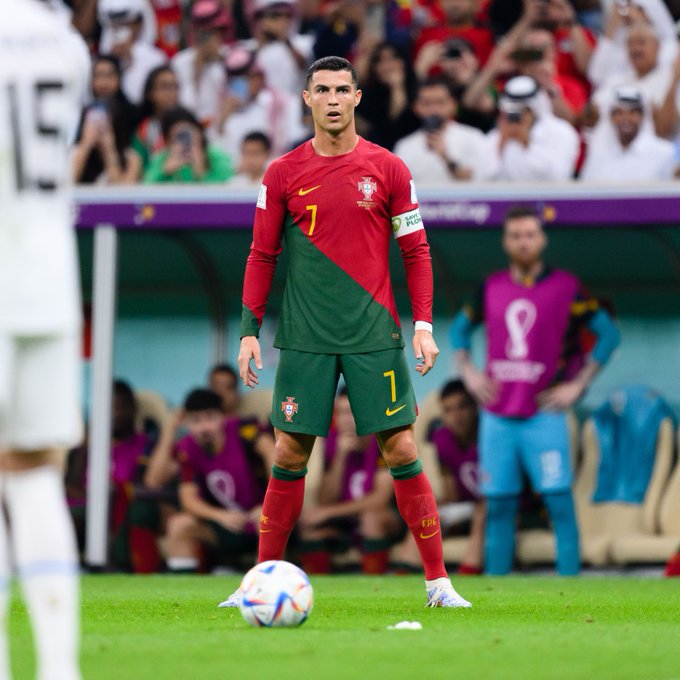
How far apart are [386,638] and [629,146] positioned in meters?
6.46

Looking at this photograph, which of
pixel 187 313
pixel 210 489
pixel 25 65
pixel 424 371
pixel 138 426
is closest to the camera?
pixel 25 65

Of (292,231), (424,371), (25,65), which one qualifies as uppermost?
(25,65)

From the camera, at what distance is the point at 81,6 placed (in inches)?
561

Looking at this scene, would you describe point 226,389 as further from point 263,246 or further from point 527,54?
point 263,246

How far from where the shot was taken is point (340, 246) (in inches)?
258

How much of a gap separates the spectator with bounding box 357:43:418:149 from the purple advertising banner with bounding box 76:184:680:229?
133 centimetres

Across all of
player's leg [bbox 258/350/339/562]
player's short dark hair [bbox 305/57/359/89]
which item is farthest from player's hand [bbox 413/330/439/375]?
player's short dark hair [bbox 305/57/359/89]

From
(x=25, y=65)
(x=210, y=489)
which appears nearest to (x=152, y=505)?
(x=210, y=489)

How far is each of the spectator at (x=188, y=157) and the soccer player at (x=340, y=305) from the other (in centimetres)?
502

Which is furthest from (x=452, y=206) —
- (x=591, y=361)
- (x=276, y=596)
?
(x=276, y=596)

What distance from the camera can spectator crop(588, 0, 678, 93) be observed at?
1186 centimetres

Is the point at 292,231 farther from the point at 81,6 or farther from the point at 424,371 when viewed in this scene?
the point at 81,6

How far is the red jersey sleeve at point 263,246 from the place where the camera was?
661 cm

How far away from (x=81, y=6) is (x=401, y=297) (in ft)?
14.2
